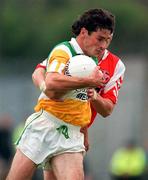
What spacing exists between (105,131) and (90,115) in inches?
583

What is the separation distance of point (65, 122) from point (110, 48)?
17.0m

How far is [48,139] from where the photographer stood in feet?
43.5

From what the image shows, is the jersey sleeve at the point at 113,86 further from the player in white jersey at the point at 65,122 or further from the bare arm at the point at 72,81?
the bare arm at the point at 72,81

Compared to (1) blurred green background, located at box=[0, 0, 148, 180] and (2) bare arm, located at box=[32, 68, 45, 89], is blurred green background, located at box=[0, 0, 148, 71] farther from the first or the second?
(2) bare arm, located at box=[32, 68, 45, 89]

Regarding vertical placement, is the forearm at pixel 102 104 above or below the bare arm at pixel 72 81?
below

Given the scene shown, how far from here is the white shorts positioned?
1324 centimetres

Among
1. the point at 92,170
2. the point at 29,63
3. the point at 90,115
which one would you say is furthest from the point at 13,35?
the point at 90,115

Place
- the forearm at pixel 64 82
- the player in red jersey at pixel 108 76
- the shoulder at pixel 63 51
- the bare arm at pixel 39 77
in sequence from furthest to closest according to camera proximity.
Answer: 1. the player in red jersey at pixel 108 76
2. the bare arm at pixel 39 77
3. the shoulder at pixel 63 51
4. the forearm at pixel 64 82

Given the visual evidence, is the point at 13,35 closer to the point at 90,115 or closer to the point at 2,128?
the point at 2,128

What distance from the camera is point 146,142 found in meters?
28.8

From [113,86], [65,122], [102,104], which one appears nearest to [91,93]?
[102,104]

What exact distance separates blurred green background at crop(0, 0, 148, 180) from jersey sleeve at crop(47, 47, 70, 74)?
11326 mm

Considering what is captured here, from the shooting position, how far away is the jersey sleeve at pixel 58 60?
507 inches

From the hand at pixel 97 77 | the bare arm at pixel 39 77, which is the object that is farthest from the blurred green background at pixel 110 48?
the hand at pixel 97 77
